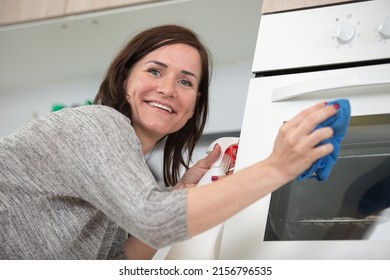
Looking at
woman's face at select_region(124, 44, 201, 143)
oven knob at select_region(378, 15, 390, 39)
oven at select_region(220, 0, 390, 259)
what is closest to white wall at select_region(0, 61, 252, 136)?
woman's face at select_region(124, 44, 201, 143)

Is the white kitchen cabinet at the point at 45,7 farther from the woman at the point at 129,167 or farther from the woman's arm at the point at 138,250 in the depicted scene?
the woman's arm at the point at 138,250

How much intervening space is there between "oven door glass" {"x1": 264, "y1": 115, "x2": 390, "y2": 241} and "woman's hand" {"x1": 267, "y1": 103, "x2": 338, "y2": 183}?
0.29m

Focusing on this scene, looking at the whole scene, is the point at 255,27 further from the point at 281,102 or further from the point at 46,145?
the point at 46,145

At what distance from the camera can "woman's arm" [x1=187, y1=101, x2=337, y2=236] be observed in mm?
742

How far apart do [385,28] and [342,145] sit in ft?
0.83

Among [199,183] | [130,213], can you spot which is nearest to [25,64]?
[199,183]

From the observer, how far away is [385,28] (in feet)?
3.59

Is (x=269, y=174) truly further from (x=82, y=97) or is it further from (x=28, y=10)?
(x=82, y=97)

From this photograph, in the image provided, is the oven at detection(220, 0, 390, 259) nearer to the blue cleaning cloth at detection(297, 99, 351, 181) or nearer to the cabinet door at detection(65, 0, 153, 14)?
the blue cleaning cloth at detection(297, 99, 351, 181)

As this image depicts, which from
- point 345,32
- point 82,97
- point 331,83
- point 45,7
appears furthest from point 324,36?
point 82,97

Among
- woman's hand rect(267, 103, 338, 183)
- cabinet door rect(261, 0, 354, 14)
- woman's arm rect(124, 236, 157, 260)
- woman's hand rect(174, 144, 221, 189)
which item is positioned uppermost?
cabinet door rect(261, 0, 354, 14)

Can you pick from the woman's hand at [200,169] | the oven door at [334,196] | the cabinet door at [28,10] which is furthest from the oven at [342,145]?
the cabinet door at [28,10]

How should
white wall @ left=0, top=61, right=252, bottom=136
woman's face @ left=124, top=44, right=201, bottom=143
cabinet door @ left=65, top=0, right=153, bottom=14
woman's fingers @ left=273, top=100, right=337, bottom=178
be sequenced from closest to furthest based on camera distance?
woman's fingers @ left=273, top=100, right=337, bottom=178, woman's face @ left=124, top=44, right=201, bottom=143, cabinet door @ left=65, top=0, right=153, bottom=14, white wall @ left=0, top=61, right=252, bottom=136

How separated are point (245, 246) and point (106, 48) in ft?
4.17
